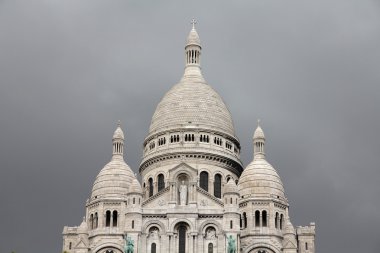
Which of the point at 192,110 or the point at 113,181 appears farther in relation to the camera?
the point at 192,110

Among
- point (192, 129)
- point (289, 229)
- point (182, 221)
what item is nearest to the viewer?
point (182, 221)

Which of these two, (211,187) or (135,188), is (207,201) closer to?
(135,188)

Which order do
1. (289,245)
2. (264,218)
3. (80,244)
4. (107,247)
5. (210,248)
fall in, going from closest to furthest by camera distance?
(210,248) < (289,245) < (80,244) < (107,247) < (264,218)

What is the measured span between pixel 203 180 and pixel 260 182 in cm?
686

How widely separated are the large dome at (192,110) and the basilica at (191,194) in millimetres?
105

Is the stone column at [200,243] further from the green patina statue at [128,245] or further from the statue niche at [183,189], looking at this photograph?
the green patina statue at [128,245]

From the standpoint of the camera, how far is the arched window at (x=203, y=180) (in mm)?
117125

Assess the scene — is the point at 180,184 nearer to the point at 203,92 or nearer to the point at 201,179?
the point at 201,179

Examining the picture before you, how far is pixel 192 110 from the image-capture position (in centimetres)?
12119

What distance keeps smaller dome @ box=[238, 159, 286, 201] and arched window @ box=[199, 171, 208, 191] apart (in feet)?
12.9

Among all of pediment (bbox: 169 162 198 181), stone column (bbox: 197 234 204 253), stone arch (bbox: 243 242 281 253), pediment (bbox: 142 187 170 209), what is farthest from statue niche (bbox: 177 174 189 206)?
stone arch (bbox: 243 242 281 253)

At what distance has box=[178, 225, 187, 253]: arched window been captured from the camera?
10462cm

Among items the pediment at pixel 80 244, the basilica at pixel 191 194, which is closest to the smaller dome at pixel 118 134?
the basilica at pixel 191 194

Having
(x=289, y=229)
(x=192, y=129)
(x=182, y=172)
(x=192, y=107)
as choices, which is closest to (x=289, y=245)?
(x=289, y=229)
